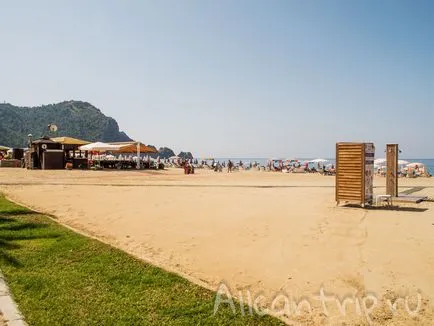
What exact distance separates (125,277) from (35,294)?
3.97ft

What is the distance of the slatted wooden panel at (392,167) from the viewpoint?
14672mm

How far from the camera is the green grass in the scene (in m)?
4.39

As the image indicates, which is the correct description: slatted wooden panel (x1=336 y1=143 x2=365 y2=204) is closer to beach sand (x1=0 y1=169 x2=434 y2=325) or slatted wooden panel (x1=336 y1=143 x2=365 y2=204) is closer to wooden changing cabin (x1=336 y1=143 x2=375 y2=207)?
wooden changing cabin (x1=336 y1=143 x2=375 y2=207)

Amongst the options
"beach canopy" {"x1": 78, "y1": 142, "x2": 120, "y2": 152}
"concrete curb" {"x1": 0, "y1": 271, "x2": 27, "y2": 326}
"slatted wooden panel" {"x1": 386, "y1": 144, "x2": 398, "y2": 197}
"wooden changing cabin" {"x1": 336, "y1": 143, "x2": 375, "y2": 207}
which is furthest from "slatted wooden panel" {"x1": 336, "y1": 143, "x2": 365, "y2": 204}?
"beach canopy" {"x1": 78, "y1": 142, "x2": 120, "y2": 152}

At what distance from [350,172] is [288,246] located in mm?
7003

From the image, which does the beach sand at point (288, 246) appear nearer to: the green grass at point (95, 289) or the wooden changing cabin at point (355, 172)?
the green grass at point (95, 289)

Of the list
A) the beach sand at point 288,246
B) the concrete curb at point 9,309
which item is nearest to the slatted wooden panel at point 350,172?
the beach sand at point 288,246

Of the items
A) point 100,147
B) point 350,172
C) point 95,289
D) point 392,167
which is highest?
point 100,147

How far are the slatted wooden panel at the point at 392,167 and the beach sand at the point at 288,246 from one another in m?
1.33

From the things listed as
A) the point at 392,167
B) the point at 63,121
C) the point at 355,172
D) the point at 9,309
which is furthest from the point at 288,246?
the point at 63,121

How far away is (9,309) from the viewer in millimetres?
4609

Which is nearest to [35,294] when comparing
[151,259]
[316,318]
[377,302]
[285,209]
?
[151,259]

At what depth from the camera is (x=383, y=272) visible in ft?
19.7

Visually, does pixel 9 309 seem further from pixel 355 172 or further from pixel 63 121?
pixel 63 121
